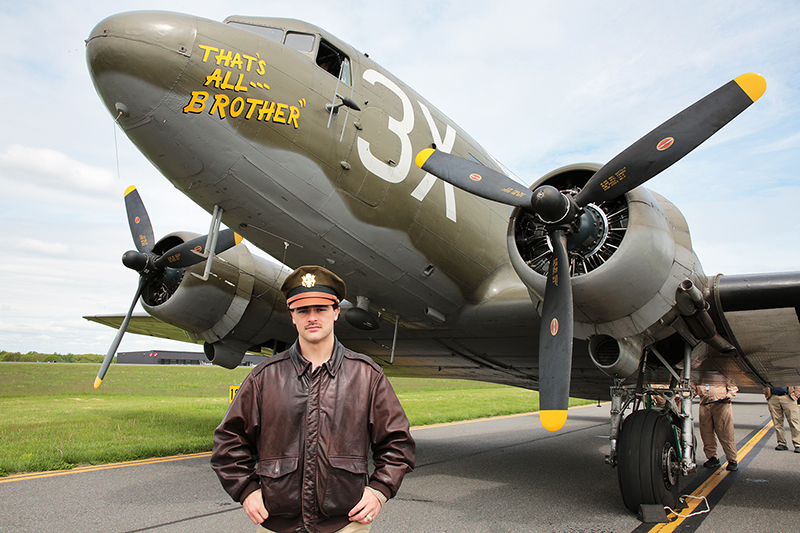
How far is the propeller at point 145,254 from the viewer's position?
8.53 m

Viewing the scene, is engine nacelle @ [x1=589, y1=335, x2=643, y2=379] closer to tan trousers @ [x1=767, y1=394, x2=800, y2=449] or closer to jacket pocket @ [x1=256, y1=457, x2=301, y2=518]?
jacket pocket @ [x1=256, y1=457, x2=301, y2=518]

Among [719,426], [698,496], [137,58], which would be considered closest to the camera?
[137,58]

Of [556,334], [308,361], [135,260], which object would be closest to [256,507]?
[308,361]

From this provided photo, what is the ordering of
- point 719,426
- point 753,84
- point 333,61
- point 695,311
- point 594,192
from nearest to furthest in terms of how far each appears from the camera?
point 753,84
point 594,192
point 695,311
point 333,61
point 719,426

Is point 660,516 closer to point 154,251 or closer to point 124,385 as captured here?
point 154,251

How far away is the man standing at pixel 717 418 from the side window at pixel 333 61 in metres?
7.50

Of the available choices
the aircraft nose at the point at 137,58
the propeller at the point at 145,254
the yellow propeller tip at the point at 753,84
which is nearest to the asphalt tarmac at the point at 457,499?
the propeller at the point at 145,254

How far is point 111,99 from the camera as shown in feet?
17.1

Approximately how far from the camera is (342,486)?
2.07 meters

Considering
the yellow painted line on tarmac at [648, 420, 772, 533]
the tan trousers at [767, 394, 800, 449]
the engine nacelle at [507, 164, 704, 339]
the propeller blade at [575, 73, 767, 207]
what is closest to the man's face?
the engine nacelle at [507, 164, 704, 339]

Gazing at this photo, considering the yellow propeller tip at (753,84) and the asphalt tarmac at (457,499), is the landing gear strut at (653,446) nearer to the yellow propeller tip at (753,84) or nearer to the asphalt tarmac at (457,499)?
the asphalt tarmac at (457,499)

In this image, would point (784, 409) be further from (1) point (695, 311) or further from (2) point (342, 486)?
(2) point (342, 486)

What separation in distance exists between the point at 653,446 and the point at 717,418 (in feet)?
12.8

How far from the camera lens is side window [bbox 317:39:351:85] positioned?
6.62m
